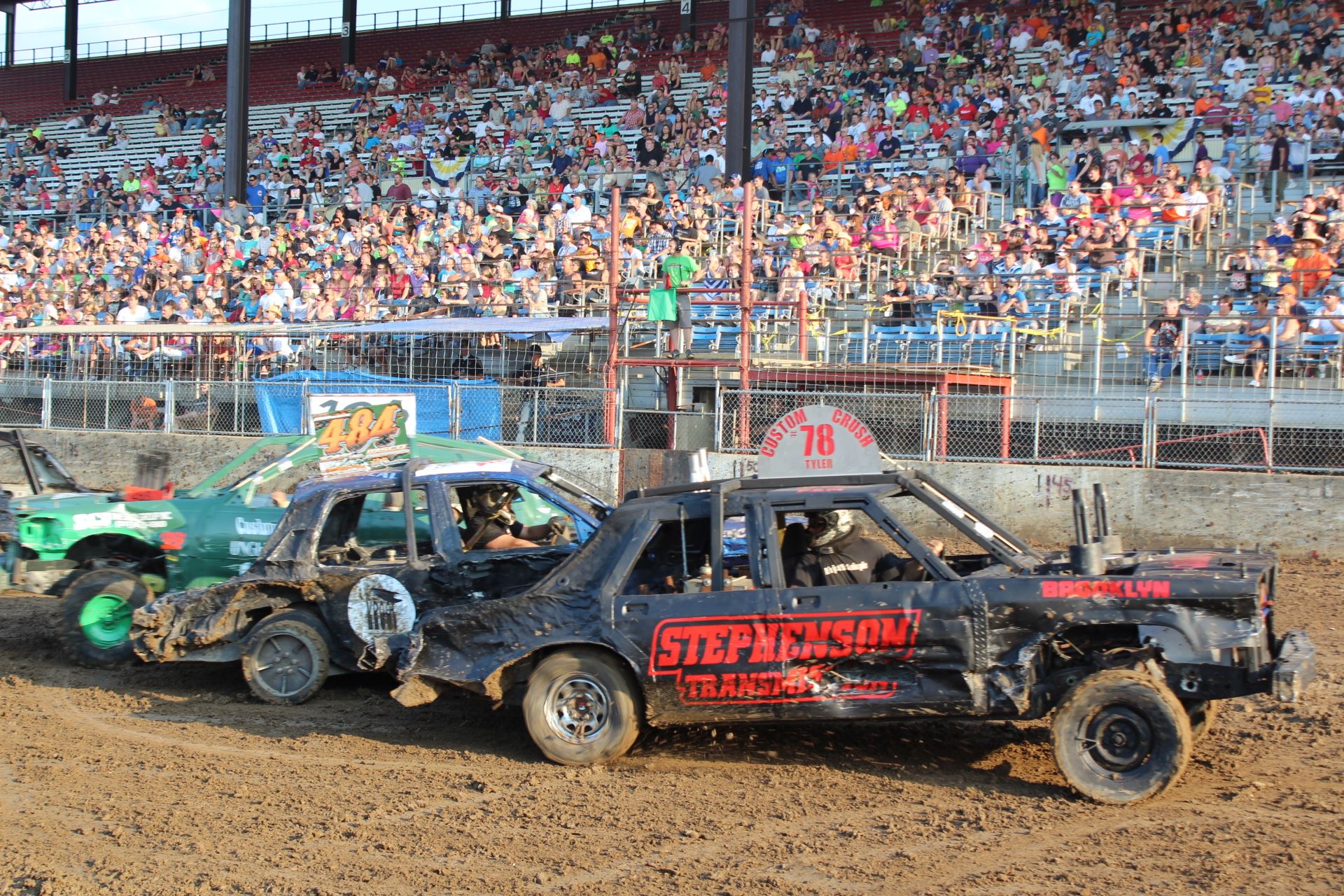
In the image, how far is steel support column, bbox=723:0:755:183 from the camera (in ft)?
71.7

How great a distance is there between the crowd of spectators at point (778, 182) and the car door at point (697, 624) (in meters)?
8.75

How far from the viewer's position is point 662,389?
54.4 feet

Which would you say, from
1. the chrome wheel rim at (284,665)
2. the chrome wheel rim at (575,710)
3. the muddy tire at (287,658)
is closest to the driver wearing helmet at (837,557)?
the chrome wheel rim at (575,710)

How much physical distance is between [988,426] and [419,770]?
8.92m

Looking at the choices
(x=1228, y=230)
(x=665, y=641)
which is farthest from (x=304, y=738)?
(x=1228, y=230)

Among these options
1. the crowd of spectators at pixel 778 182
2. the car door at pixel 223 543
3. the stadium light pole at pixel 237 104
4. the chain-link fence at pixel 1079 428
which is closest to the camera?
the car door at pixel 223 543

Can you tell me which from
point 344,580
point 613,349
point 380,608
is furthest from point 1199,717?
point 613,349

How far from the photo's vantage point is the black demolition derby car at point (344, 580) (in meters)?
8.18

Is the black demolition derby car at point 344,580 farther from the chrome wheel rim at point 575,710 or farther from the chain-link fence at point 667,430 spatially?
the chain-link fence at point 667,430

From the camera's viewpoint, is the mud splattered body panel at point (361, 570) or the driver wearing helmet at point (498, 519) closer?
the mud splattered body panel at point (361, 570)

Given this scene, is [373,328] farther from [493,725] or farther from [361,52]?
[361,52]

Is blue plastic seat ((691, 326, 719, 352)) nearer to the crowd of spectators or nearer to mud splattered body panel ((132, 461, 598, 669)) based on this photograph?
the crowd of spectators

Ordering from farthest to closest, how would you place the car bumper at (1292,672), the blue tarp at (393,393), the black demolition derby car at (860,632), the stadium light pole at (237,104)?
the stadium light pole at (237,104)
the blue tarp at (393,393)
the black demolition derby car at (860,632)
the car bumper at (1292,672)

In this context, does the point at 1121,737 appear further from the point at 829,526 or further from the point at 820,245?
the point at 820,245
